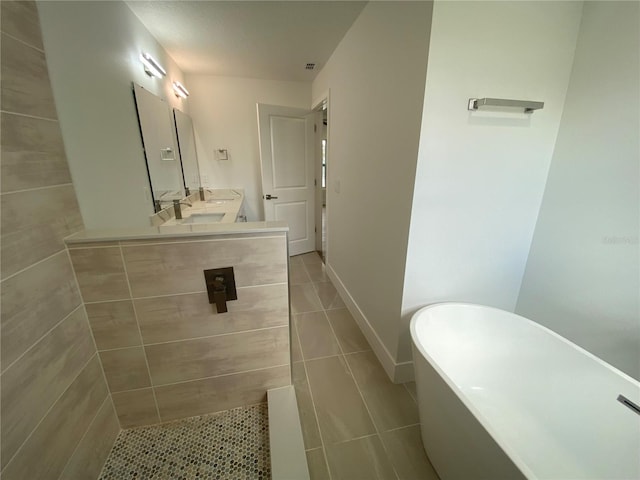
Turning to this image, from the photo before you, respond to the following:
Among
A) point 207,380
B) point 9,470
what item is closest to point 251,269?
point 207,380

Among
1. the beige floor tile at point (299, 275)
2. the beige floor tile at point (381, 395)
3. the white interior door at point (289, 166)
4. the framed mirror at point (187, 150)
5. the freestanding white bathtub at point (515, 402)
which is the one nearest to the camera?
the freestanding white bathtub at point (515, 402)

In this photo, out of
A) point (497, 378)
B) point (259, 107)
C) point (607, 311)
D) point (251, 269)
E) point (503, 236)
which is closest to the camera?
point (251, 269)

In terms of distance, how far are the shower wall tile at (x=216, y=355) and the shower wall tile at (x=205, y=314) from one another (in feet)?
0.14

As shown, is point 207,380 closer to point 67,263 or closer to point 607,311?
point 67,263

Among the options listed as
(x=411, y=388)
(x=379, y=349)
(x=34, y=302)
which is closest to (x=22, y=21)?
(x=34, y=302)

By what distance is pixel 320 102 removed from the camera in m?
2.99

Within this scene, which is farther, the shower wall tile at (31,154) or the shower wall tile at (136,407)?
the shower wall tile at (136,407)

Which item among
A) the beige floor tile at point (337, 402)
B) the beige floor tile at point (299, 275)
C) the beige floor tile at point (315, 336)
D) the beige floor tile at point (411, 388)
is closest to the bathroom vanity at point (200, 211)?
the beige floor tile at point (299, 275)

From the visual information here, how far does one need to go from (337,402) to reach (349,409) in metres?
0.08

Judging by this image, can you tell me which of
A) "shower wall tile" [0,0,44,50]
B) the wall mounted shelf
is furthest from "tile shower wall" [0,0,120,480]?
the wall mounted shelf

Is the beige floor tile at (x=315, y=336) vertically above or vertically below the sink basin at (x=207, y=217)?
below

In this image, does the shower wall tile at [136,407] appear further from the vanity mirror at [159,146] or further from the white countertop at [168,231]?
the vanity mirror at [159,146]

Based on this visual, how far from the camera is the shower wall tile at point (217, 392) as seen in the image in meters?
1.28

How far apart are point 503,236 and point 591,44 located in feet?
3.33
